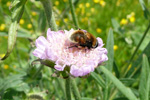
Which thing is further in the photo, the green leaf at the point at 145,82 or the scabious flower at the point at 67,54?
the green leaf at the point at 145,82

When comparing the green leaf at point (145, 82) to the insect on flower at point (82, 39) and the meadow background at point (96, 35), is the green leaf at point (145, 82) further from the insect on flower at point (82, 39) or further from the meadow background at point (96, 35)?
the insect on flower at point (82, 39)

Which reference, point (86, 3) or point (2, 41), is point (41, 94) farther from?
point (86, 3)

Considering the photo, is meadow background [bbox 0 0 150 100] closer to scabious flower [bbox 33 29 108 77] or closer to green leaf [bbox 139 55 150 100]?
green leaf [bbox 139 55 150 100]

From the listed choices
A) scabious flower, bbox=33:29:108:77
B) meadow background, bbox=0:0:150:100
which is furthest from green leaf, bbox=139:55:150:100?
scabious flower, bbox=33:29:108:77

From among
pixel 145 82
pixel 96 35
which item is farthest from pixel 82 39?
pixel 96 35

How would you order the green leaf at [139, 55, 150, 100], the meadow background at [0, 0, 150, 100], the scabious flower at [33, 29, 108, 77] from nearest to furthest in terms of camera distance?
the scabious flower at [33, 29, 108, 77], the green leaf at [139, 55, 150, 100], the meadow background at [0, 0, 150, 100]

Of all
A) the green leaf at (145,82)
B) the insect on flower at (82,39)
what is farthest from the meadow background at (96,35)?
the insect on flower at (82,39)
